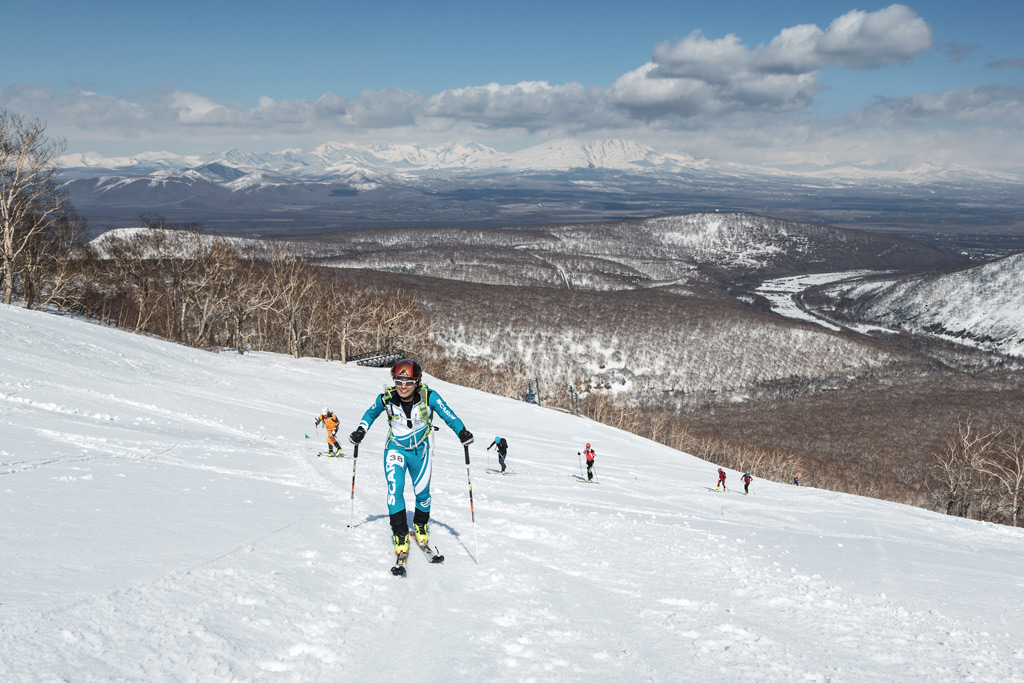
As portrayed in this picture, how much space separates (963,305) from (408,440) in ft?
587

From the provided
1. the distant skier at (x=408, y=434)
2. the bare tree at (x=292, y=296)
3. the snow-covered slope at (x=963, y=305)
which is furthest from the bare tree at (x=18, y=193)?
the snow-covered slope at (x=963, y=305)

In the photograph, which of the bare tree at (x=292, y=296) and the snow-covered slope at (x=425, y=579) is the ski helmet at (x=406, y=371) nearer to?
the snow-covered slope at (x=425, y=579)

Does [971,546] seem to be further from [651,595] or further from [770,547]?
[651,595]

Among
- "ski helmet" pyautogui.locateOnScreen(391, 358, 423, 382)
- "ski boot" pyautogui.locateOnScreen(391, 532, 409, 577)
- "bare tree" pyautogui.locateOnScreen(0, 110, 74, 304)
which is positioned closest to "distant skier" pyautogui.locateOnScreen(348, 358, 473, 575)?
"ski helmet" pyautogui.locateOnScreen(391, 358, 423, 382)

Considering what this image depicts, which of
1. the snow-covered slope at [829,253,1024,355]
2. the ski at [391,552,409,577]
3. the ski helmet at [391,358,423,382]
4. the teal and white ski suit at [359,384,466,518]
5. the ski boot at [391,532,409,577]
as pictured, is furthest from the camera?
the snow-covered slope at [829,253,1024,355]

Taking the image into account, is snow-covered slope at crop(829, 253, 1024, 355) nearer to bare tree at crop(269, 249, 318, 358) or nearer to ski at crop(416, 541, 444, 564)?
bare tree at crop(269, 249, 318, 358)

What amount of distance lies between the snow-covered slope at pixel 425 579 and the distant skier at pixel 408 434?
2.38 ft

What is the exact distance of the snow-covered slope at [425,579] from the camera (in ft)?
17.2

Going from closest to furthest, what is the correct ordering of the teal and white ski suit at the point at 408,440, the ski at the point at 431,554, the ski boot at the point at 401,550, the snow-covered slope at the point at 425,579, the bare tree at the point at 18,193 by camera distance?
the snow-covered slope at the point at 425,579 < the ski boot at the point at 401,550 < the ski at the point at 431,554 < the teal and white ski suit at the point at 408,440 < the bare tree at the point at 18,193

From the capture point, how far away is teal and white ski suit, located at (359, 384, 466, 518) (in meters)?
8.32

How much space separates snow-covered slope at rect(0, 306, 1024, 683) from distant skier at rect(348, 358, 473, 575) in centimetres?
73

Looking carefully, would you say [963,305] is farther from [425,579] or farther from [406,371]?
[425,579]

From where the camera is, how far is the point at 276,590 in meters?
6.37

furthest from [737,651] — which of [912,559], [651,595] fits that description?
[912,559]
